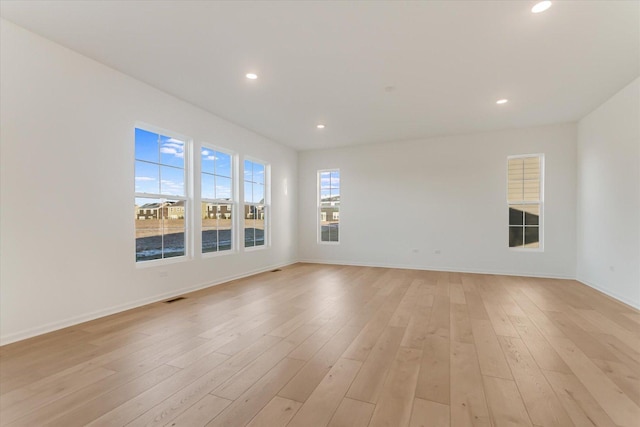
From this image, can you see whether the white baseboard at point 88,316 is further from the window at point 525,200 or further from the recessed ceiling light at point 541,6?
the window at point 525,200

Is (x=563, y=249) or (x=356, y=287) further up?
(x=563, y=249)

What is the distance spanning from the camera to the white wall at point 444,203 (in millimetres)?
5543

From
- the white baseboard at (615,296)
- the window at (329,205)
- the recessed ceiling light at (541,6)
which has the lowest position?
the white baseboard at (615,296)

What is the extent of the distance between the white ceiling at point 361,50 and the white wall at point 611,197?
0.37m

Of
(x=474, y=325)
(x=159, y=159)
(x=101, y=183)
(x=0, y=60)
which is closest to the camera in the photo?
(x=0, y=60)

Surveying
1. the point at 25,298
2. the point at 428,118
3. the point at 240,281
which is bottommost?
the point at 240,281

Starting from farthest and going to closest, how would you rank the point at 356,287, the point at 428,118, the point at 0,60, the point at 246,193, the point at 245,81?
1. the point at 246,193
2. the point at 428,118
3. the point at 356,287
4. the point at 245,81
5. the point at 0,60

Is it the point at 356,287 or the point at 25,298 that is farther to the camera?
the point at 356,287

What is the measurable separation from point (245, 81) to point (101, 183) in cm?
212


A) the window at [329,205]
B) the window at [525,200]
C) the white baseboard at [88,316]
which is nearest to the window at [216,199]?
the white baseboard at [88,316]

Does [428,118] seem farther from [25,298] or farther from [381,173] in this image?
[25,298]

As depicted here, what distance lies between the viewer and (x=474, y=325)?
10.0ft

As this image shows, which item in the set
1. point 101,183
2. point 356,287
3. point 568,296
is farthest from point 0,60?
point 568,296

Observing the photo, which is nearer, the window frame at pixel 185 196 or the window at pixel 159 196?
the window at pixel 159 196
